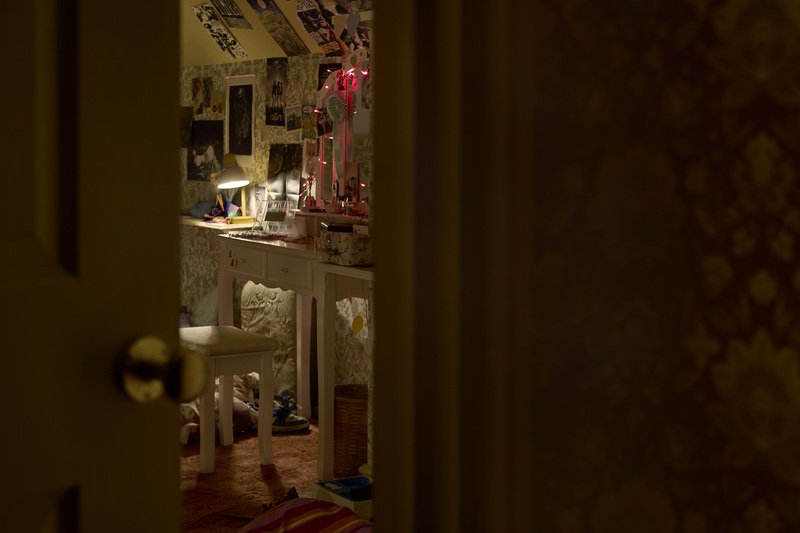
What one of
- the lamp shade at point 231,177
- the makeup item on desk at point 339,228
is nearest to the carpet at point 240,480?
the makeup item on desk at point 339,228

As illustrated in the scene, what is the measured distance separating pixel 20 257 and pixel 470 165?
56 cm

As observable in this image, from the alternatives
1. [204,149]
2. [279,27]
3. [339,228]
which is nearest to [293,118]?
[279,27]

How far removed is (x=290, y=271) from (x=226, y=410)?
75cm

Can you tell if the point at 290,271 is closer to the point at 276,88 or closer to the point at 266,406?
the point at 266,406

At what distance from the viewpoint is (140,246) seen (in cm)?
89

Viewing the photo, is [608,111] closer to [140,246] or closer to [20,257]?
[140,246]

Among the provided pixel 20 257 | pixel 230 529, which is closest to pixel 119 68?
pixel 20 257

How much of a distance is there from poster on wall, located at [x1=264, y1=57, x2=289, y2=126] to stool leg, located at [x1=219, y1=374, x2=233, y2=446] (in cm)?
160

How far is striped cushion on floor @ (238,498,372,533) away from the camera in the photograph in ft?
7.21

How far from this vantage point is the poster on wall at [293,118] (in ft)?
16.9

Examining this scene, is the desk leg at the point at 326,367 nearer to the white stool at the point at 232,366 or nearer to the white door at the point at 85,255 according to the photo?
the white stool at the point at 232,366

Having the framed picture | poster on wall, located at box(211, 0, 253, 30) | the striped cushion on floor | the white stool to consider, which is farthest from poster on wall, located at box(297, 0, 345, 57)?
the striped cushion on floor

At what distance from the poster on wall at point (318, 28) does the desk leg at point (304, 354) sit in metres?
1.24

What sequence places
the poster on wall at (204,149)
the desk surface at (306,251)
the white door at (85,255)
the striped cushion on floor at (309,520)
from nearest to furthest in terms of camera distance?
1. the white door at (85,255)
2. the striped cushion on floor at (309,520)
3. the desk surface at (306,251)
4. the poster on wall at (204,149)
